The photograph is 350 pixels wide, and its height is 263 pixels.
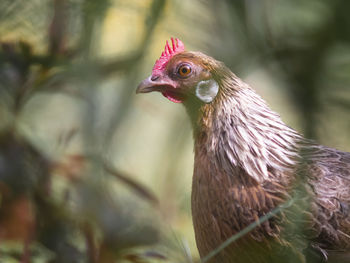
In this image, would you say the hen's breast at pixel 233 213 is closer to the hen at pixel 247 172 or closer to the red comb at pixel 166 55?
the hen at pixel 247 172

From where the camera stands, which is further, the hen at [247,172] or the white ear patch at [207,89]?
the white ear patch at [207,89]

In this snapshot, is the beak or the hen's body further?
the beak

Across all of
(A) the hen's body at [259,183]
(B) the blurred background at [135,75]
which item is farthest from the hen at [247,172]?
(B) the blurred background at [135,75]

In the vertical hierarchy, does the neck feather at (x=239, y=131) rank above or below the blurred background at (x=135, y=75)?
above

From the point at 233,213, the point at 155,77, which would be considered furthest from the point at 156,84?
the point at 233,213

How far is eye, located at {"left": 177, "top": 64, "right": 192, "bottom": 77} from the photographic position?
2.66m

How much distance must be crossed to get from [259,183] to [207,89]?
0.53 metres

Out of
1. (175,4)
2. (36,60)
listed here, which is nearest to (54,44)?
(36,60)

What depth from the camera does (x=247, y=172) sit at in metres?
2.44

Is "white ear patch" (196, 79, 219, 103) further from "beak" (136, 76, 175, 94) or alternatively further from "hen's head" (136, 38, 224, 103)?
"beak" (136, 76, 175, 94)

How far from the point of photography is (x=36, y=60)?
200 centimetres

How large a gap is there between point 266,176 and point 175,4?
138 cm

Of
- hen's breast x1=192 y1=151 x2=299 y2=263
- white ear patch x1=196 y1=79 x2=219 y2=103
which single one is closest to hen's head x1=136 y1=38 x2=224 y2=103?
white ear patch x1=196 y1=79 x2=219 y2=103

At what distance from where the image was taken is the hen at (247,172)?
2195mm
